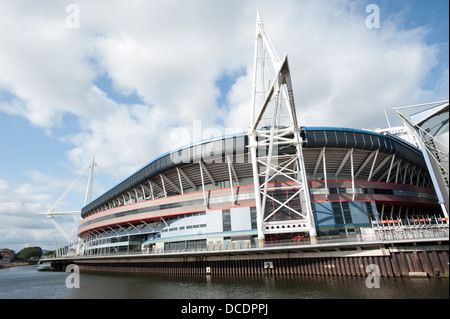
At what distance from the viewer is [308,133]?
39.7 m

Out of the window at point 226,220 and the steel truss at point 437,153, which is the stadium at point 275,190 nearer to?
the window at point 226,220

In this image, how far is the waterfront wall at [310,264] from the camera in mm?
23219

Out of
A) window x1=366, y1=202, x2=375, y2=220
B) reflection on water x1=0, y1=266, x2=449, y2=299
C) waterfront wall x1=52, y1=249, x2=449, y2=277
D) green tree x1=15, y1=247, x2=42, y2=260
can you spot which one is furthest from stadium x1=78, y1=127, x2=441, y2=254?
green tree x1=15, y1=247, x2=42, y2=260

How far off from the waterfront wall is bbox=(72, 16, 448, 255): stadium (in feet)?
8.31

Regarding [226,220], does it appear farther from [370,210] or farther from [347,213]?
[370,210]

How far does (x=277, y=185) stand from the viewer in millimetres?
41844

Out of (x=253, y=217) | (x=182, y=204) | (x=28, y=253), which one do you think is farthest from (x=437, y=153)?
(x=28, y=253)

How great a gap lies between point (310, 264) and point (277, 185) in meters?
14.9

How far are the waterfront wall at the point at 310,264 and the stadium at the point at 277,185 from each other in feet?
8.31

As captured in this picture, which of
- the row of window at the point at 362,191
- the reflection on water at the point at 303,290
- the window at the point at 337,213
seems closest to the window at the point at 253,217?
the row of window at the point at 362,191

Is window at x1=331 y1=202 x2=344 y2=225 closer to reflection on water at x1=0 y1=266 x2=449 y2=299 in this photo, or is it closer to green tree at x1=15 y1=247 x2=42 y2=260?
reflection on water at x1=0 y1=266 x2=449 y2=299

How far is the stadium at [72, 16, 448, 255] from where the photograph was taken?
37.2 meters

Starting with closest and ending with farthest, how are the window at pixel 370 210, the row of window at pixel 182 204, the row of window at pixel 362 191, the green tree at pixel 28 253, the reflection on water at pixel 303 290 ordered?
the reflection on water at pixel 303 290 → the row of window at pixel 362 191 → the window at pixel 370 210 → the row of window at pixel 182 204 → the green tree at pixel 28 253
